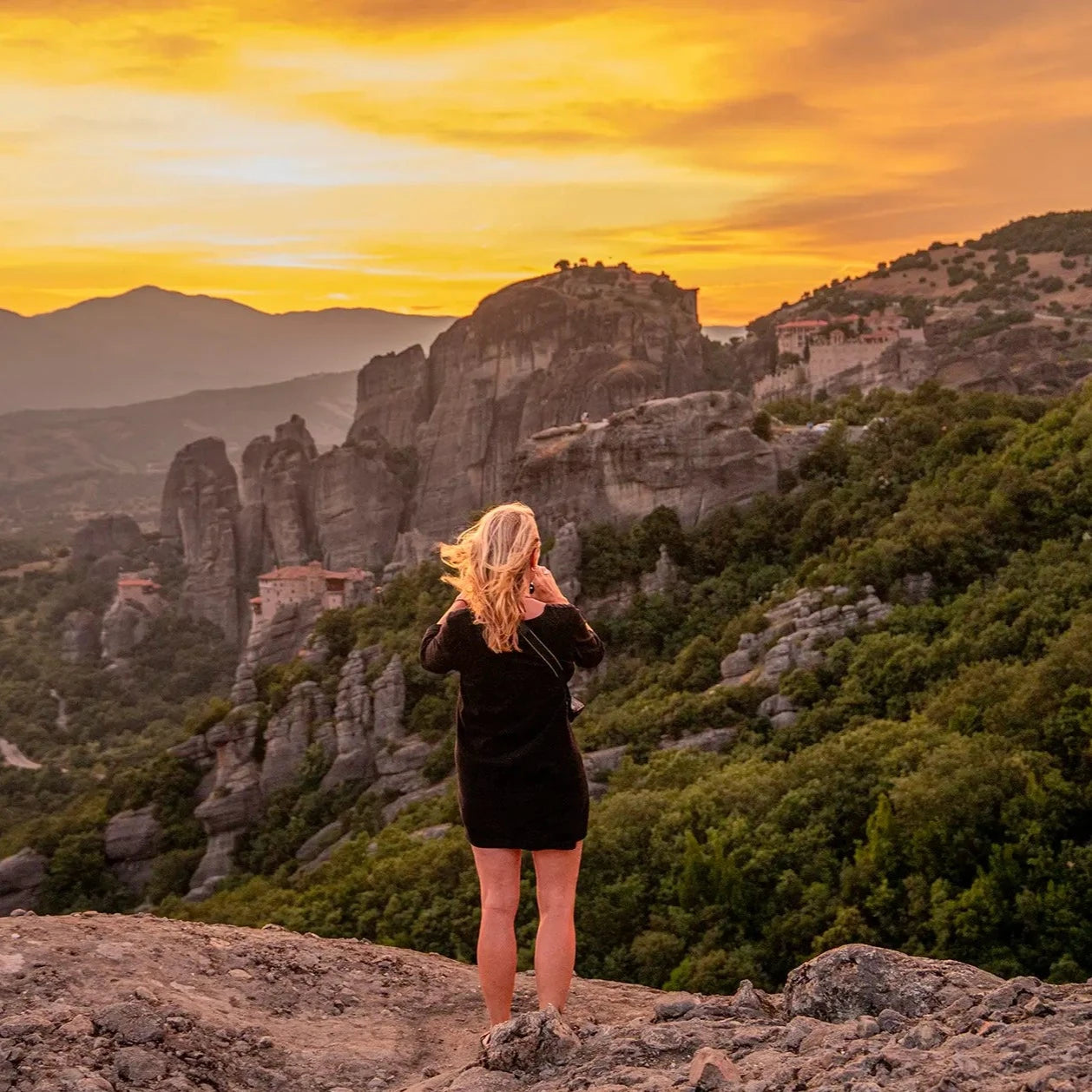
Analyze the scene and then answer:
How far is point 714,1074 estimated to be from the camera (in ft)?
15.9

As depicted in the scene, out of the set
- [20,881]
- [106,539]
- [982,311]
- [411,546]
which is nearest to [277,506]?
[411,546]

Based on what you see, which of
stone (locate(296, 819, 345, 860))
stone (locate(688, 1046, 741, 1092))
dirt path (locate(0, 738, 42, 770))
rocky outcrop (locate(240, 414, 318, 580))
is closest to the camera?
stone (locate(688, 1046, 741, 1092))

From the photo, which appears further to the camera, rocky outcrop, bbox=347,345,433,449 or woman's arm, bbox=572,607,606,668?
rocky outcrop, bbox=347,345,433,449

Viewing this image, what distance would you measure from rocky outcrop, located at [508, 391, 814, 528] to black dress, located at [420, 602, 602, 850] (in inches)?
926

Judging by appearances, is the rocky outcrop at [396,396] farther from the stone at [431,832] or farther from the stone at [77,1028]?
the stone at [77,1028]

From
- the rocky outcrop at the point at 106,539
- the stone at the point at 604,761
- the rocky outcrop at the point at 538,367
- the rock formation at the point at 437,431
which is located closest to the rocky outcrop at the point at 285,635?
the rock formation at the point at 437,431

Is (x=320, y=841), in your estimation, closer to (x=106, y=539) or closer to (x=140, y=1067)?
(x=140, y=1067)

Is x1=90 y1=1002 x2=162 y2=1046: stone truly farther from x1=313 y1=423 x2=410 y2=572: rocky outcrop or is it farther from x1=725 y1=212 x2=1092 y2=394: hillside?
x1=313 y1=423 x2=410 y2=572: rocky outcrop

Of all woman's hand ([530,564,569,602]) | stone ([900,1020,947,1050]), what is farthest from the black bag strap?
stone ([900,1020,947,1050])

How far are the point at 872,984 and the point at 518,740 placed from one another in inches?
69.2

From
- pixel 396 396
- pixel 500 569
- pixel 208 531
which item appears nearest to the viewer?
pixel 500 569

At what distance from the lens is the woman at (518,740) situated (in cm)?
564

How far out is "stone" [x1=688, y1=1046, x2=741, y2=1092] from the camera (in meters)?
4.80

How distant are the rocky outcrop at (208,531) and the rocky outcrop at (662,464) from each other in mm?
51115
